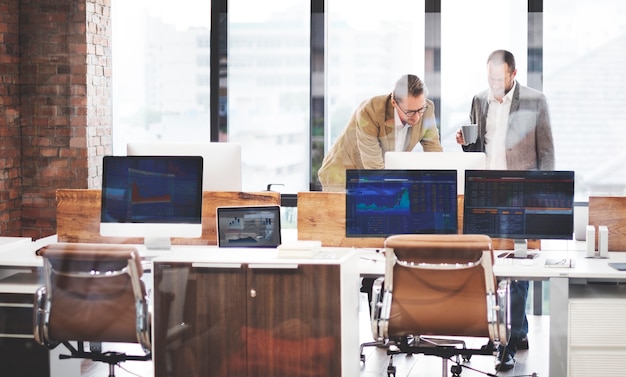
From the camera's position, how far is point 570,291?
4.28 m

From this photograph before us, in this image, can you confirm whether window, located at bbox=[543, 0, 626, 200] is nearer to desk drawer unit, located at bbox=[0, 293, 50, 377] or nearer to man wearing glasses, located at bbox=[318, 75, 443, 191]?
man wearing glasses, located at bbox=[318, 75, 443, 191]

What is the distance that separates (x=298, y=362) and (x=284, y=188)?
126 inches

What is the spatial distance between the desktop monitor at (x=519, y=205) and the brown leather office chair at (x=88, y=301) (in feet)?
5.63

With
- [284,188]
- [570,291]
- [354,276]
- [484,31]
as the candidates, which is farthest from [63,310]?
[484,31]

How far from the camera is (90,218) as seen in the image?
4.99 meters

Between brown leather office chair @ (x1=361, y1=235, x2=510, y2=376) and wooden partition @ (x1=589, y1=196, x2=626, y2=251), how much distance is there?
35.5 inches

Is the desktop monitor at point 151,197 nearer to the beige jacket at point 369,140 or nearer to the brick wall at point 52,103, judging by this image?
the beige jacket at point 369,140

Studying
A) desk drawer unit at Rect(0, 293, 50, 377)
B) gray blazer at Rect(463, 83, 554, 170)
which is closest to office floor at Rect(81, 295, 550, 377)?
desk drawer unit at Rect(0, 293, 50, 377)

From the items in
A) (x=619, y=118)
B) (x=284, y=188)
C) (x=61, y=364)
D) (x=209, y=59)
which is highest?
(x=209, y=59)

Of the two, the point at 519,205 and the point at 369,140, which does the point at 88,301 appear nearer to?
the point at 519,205

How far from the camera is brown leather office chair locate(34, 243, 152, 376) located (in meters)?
3.99

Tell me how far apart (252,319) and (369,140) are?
2549mm

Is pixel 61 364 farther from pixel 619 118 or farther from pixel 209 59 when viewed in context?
pixel 619 118

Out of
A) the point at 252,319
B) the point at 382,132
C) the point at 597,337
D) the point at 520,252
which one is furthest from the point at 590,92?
the point at 252,319
